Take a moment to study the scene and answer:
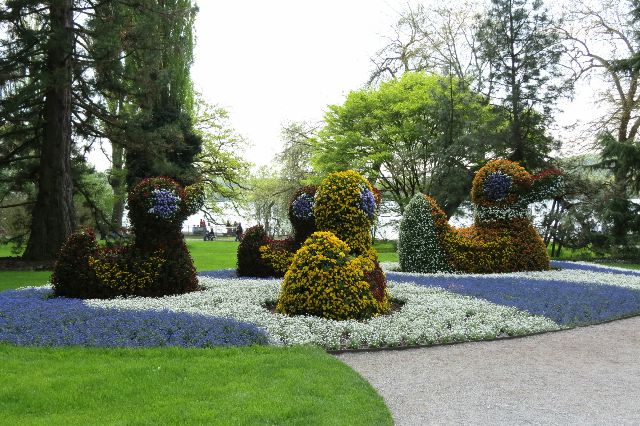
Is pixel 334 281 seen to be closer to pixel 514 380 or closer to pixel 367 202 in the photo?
pixel 367 202

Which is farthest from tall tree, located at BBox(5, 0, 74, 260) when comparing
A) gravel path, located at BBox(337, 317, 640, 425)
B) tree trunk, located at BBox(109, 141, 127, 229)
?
gravel path, located at BBox(337, 317, 640, 425)

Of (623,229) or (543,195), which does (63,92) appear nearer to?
(543,195)

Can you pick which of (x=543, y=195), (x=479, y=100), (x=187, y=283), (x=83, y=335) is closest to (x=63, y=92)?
(x=187, y=283)

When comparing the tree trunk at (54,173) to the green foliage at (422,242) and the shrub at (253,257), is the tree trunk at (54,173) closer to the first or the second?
the shrub at (253,257)

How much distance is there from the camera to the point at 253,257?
49.6ft

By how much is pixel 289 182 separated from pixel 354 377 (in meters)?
39.9

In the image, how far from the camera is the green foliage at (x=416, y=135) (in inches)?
1209

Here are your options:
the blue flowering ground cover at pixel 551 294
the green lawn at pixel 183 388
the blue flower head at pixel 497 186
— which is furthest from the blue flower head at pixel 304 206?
the green lawn at pixel 183 388

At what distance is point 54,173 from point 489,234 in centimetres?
1472

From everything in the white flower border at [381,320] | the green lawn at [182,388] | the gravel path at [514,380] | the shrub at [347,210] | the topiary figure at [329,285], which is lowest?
the gravel path at [514,380]

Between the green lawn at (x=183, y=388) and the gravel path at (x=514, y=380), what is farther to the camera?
the gravel path at (x=514, y=380)

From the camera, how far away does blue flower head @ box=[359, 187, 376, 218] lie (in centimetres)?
1071

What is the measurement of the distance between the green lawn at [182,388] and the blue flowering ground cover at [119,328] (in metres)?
0.39

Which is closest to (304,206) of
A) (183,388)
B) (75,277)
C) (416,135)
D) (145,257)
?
(145,257)
